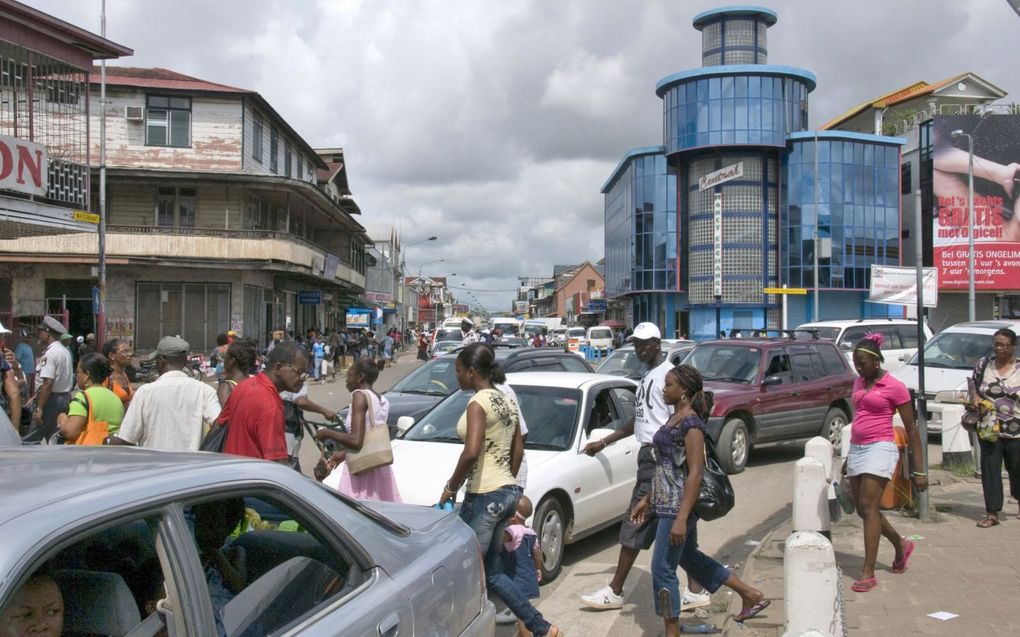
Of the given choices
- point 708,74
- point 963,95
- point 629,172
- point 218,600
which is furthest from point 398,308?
point 218,600

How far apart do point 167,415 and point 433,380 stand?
6.16m

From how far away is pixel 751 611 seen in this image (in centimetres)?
505

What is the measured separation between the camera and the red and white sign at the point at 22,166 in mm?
14500

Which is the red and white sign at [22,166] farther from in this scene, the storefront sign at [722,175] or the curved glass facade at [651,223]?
the curved glass facade at [651,223]

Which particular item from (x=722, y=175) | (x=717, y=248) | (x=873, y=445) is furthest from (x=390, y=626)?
(x=717, y=248)

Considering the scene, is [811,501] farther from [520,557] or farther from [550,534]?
[520,557]

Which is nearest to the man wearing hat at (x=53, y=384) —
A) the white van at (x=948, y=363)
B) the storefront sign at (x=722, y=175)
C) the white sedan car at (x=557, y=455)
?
the white sedan car at (x=557, y=455)

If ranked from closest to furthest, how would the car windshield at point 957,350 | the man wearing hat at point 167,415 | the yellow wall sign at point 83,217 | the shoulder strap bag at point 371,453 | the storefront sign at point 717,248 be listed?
the shoulder strap bag at point 371,453 → the man wearing hat at point 167,415 → the car windshield at point 957,350 → the yellow wall sign at point 83,217 → the storefront sign at point 717,248

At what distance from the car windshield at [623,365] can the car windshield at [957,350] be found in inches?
185

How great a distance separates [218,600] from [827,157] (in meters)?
52.0

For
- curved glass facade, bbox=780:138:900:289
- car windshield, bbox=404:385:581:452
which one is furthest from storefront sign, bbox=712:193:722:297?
car windshield, bbox=404:385:581:452

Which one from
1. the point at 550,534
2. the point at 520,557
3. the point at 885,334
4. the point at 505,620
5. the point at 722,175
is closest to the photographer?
the point at 520,557

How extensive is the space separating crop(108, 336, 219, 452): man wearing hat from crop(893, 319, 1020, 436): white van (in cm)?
997

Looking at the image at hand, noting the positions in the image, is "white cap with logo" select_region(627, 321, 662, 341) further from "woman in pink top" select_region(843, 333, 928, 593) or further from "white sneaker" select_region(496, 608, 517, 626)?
"white sneaker" select_region(496, 608, 517, 626)
